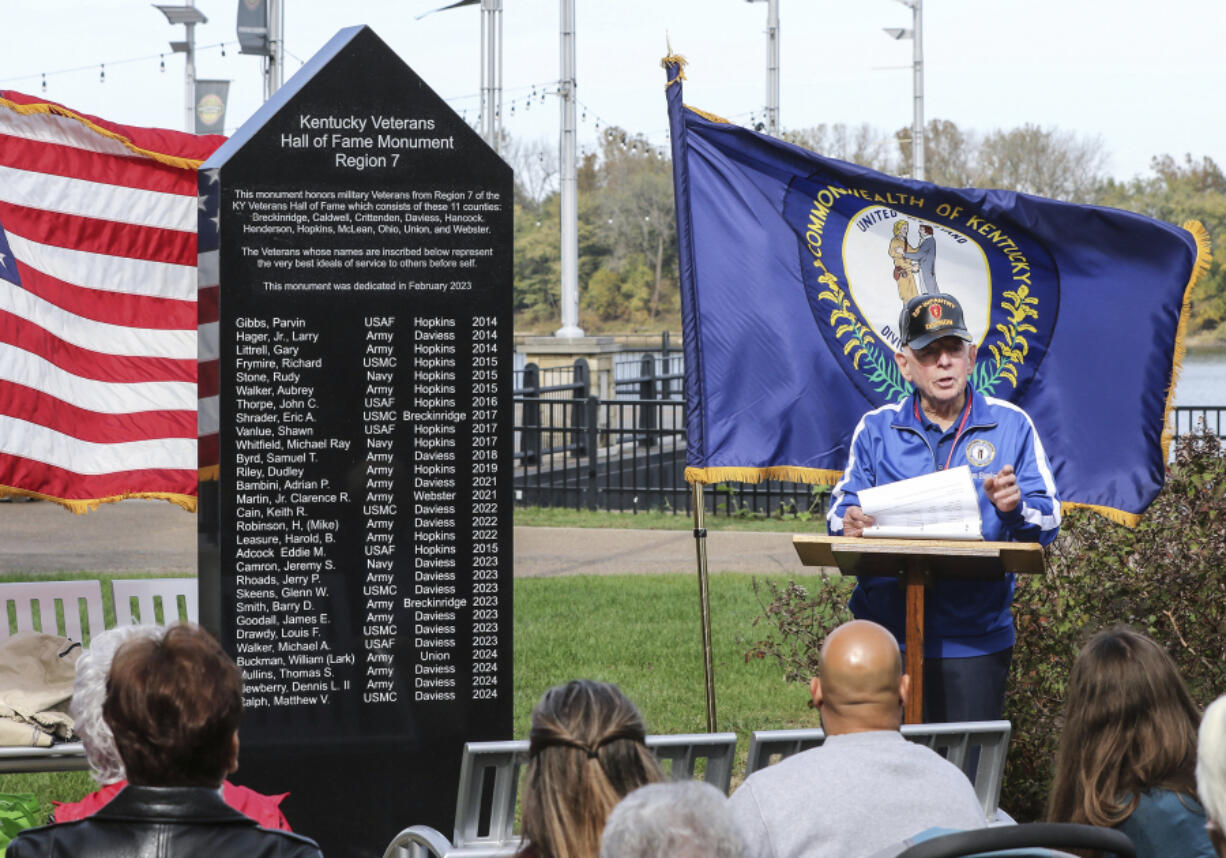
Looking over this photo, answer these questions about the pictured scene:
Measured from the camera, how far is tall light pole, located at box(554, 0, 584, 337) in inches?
1014

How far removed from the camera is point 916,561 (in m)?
4.86

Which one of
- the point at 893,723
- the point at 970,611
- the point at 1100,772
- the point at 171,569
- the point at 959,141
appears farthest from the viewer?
the point at 959,141

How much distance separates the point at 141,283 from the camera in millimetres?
6781

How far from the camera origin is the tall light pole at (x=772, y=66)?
31594mm

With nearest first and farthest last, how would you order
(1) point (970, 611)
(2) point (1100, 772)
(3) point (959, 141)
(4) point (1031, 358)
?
(2) point (1100, 772), (1) point (970, 611), (4) point (1031, 358), (3) point (959, 141)

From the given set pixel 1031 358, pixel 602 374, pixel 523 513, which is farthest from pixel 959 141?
pixel 1031 358

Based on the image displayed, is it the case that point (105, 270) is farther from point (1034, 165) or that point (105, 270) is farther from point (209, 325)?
point (1034, 165)

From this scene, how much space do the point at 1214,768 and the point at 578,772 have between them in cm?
108

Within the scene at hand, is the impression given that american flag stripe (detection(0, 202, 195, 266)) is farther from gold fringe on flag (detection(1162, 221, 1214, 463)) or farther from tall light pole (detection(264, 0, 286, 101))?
tall light pole (detection(264, 0, 286, 101))

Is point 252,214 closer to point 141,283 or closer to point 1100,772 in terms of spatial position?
point 141,283

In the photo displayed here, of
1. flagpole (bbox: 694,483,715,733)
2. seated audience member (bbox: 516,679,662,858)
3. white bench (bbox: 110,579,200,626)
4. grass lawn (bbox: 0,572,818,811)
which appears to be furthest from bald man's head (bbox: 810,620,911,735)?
white bench (bbox: 110,579,200,626)

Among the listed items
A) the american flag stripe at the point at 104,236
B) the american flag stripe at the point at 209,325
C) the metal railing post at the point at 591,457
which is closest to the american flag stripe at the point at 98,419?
the american flag stripe at the point at 104,236

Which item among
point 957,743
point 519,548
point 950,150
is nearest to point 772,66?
point 519,548

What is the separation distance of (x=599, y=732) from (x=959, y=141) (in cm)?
8108
